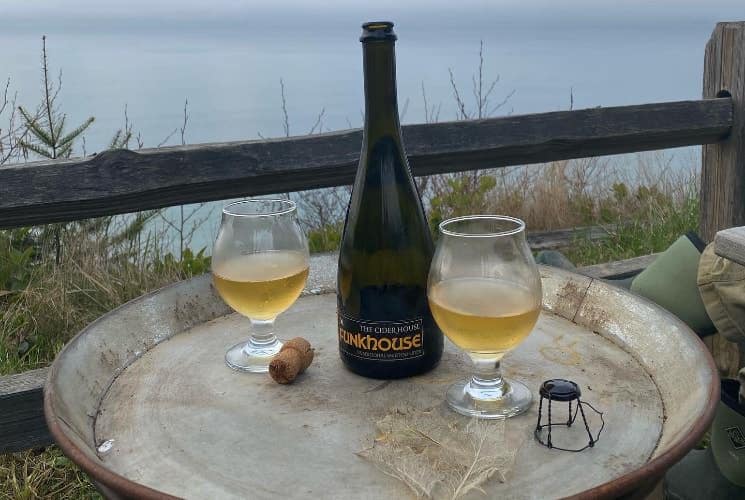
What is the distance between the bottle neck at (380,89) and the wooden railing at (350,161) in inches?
40.5

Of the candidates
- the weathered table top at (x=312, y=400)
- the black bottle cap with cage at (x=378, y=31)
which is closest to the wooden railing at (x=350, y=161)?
the weathered table top at (x=312, y=400)

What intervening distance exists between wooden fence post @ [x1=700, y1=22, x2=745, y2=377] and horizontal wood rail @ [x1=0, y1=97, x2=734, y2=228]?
0.05 meters

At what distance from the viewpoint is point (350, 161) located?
2307 millimetres

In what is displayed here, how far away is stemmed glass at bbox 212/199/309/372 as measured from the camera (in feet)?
3.93

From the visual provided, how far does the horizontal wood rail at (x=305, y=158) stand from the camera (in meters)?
2.00

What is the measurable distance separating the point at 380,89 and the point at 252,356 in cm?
48

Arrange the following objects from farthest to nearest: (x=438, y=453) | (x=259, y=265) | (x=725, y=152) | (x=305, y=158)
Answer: (x=725, y=152), (x=305, y=158), (x=259, y=265), (x=438, y=453)

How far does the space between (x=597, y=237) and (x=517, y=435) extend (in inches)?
133

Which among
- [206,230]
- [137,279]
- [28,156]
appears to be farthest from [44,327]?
[206,230]

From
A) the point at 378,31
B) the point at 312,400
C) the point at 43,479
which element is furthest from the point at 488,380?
the point at 43,479

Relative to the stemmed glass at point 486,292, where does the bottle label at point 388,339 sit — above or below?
below

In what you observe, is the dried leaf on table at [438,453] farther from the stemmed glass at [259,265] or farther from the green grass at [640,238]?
the green grass at [640,238]

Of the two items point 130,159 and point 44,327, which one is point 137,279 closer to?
point 44,327

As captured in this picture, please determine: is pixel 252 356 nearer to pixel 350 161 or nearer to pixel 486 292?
pixel 486 292
